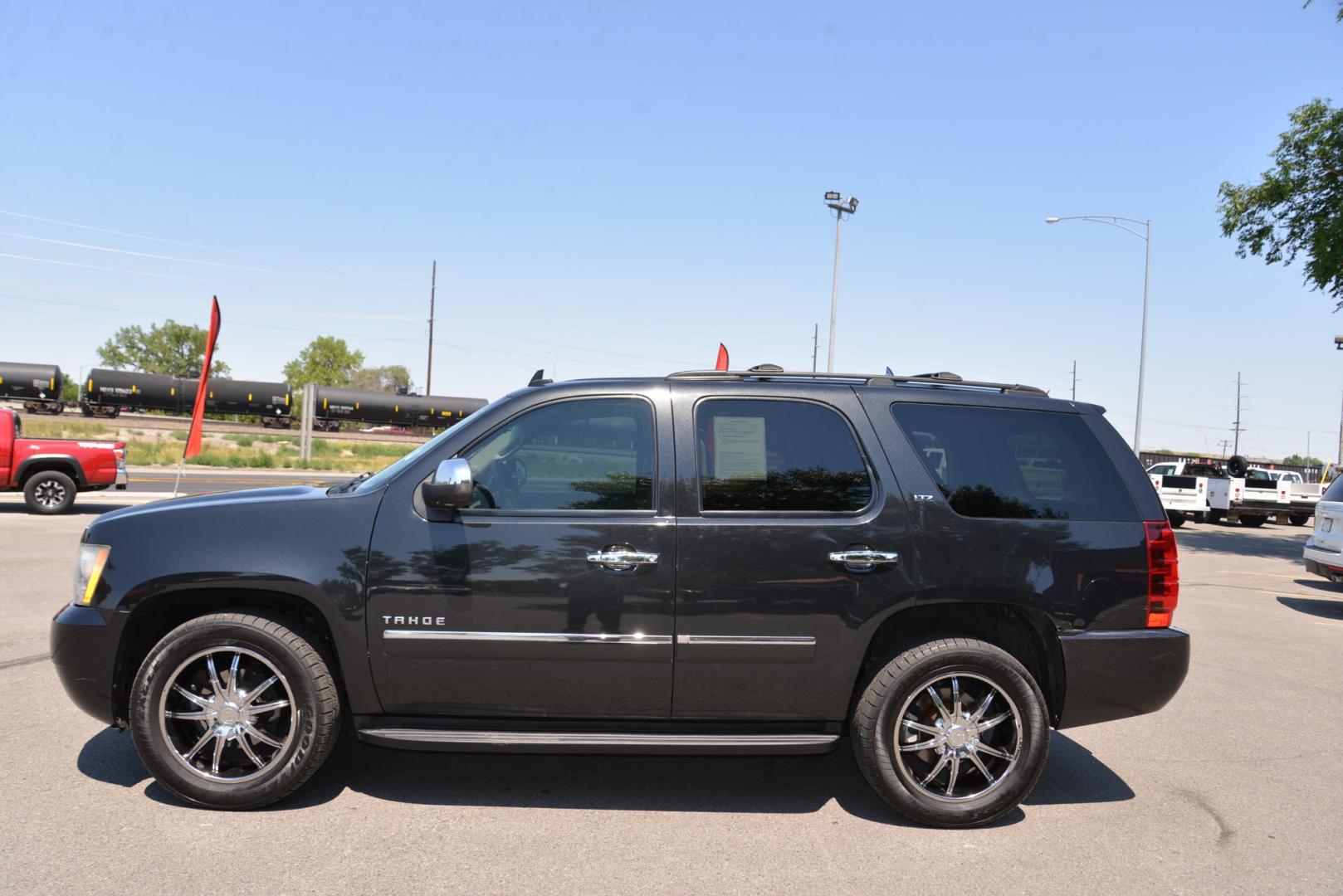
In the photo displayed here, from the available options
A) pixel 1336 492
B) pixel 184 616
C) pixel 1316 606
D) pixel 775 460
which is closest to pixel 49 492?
pixel 184 616

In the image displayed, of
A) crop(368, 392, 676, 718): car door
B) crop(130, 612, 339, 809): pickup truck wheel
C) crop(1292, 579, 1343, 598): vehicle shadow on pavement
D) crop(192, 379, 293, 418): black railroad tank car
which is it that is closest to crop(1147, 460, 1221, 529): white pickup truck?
crop(1292, 579, 1343, 598): vehicle shadow on pavement

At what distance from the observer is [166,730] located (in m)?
3.95

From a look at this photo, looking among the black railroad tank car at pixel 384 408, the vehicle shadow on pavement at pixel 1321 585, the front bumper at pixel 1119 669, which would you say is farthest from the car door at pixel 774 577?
the black railroad tank car at pixel 384 408

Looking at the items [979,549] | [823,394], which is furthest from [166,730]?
[979,549]

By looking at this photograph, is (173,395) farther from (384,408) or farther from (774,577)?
(774,577)

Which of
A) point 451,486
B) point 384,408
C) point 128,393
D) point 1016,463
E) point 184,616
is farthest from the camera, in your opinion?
point 384,408

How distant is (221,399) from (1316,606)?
60302 mm

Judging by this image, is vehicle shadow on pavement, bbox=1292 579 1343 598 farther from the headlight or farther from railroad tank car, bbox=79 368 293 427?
railroad tank car, bbox=79 368 293 427

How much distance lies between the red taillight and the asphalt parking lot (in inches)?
35.8

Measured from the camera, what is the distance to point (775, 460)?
4.16 m

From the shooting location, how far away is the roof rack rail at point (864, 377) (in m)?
4.32

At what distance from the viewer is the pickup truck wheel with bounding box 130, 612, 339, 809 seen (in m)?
3.91

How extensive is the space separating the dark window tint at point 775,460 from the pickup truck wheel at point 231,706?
185 centimetres

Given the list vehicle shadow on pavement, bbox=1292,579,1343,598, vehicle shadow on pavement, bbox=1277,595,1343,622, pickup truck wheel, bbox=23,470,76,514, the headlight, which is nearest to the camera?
the headlight
